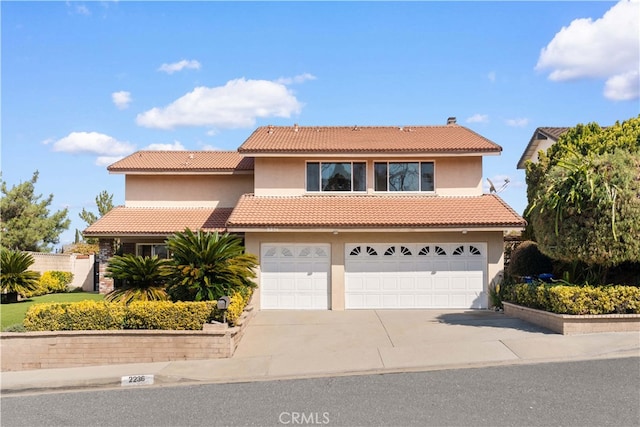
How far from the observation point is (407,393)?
8859 mm

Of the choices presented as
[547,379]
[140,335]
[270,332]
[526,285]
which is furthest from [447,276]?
[140,335]

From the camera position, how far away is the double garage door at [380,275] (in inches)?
685

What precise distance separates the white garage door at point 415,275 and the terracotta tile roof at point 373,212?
931 millimetres

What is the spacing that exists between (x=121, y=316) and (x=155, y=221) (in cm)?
879

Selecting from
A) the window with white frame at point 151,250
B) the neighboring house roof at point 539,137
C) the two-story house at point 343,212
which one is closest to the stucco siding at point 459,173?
the two-story house at point 343,212

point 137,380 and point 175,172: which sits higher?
point 175,172

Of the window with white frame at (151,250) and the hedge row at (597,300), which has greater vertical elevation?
the window with white frame at (151,250)

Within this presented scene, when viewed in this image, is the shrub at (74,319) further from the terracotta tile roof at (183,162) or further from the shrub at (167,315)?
the terracotta tile roof at (183,162)

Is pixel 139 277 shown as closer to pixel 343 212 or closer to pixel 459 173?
pixel 343 212

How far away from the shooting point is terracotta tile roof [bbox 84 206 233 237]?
19828 mm

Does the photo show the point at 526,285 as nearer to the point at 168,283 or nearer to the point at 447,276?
the point at 447,276

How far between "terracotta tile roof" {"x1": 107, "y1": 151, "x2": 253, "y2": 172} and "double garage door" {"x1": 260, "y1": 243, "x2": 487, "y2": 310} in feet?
18.2

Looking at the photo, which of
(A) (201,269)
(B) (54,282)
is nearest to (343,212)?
(A) (201,269)

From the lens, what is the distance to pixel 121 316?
40.5 feet
